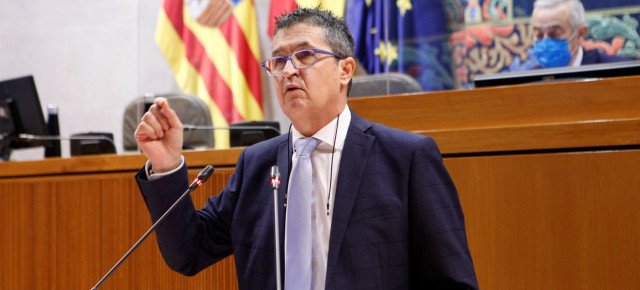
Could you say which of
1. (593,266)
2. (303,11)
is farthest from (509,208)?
(303,11)

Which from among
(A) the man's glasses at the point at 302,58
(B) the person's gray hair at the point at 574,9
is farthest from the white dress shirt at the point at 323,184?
(B) the person's gray hair at the point at 574,9

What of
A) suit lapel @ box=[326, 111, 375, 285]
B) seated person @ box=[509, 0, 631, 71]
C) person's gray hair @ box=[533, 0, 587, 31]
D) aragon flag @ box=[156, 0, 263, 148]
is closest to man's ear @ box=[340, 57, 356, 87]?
suit lapel @ box=[326, 111, 375, 285]

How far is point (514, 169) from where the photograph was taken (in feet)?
6.36

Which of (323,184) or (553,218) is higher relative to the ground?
(323,184)

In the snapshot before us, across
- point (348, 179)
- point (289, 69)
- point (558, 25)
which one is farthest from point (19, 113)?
point (558, 25)

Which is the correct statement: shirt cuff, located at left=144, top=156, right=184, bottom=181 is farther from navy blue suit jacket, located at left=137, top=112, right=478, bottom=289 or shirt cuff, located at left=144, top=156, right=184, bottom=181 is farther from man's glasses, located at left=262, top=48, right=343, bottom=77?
man's glasses, located at left=262, top=48, right=343, bottom=77

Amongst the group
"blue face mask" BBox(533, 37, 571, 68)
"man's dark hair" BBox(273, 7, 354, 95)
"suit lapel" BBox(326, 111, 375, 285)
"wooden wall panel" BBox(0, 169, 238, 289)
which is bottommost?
"wooden wall panel" BBox(0, 169, 238, 289)

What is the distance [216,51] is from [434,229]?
11.6 ft

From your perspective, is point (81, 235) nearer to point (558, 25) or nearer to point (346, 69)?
point (346, 69)

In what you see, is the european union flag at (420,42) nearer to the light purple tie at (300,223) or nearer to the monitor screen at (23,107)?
the monitor screen at (23,107)

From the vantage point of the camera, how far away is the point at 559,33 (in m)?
3.94

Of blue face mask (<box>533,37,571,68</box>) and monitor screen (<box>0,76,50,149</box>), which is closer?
monitor screen (<box>0,76,50,149</box>)

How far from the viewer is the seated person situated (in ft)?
12.5

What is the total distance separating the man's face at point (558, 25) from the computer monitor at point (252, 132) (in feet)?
5.78
